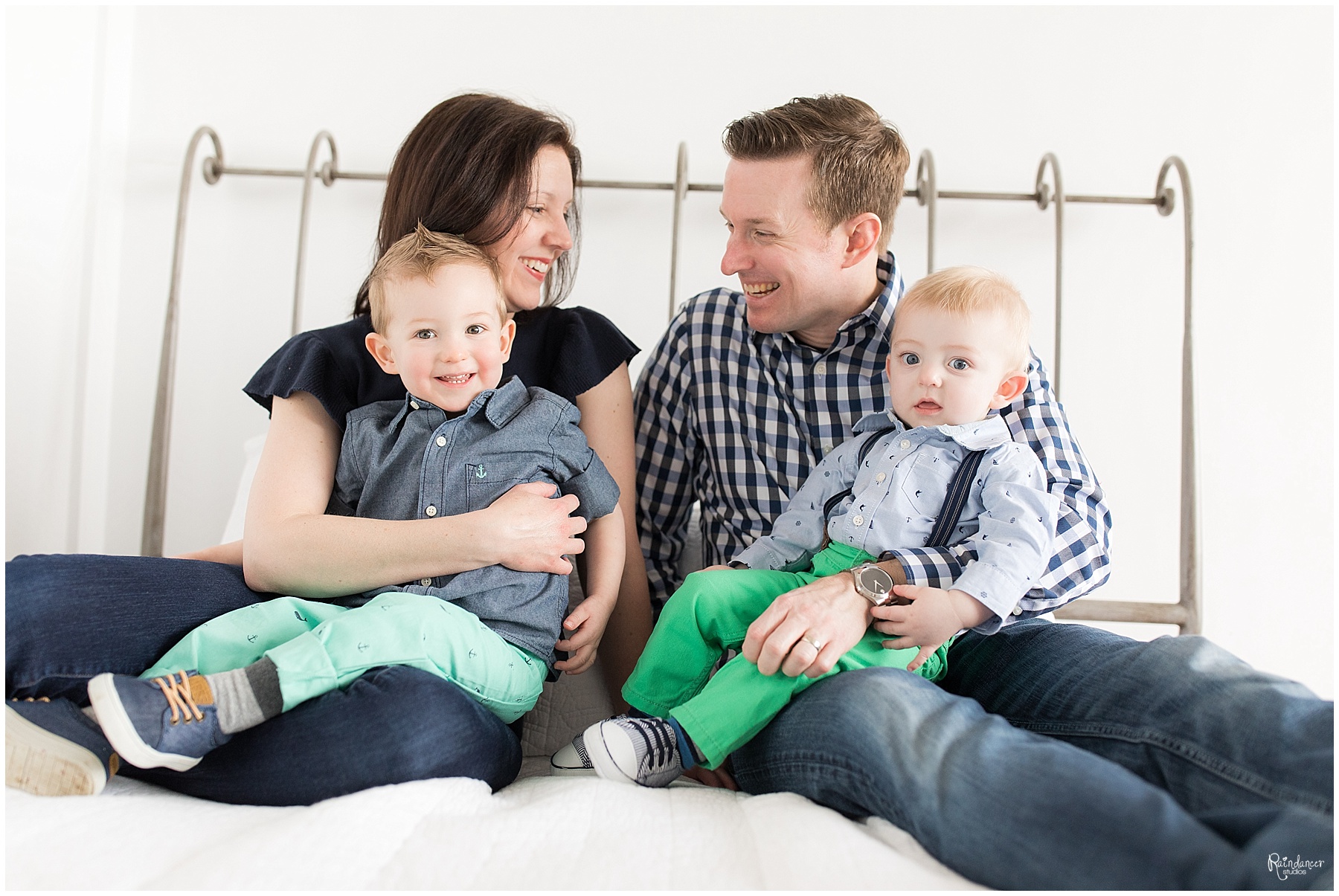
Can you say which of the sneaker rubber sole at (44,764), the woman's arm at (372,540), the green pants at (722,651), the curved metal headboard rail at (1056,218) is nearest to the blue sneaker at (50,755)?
the sneaker rubber sole at (44,764)

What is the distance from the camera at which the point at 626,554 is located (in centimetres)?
142

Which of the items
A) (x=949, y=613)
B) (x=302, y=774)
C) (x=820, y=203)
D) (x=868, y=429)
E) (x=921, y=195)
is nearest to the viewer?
(x=302, y=774)

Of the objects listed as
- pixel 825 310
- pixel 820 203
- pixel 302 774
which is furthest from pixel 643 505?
pixel 302 774

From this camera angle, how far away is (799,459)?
148cm

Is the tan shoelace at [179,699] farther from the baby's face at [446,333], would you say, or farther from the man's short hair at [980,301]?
the man's short hair at [980,301]

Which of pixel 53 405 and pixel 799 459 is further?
pixel 53 405

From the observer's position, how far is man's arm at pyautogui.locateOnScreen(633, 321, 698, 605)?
5.24 ft

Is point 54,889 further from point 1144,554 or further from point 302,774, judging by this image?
point 1144,554

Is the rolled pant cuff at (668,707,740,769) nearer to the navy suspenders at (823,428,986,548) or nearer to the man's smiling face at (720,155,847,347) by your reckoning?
the navy suspenders at (823,428,986,548)

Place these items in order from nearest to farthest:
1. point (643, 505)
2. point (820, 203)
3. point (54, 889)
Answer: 1. point (54, 889)
2. point (820, 203)
3. point (643, 505)

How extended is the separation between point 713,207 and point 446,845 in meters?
1.47

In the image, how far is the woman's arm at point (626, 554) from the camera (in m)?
1.43

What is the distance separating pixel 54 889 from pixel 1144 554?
1.89m

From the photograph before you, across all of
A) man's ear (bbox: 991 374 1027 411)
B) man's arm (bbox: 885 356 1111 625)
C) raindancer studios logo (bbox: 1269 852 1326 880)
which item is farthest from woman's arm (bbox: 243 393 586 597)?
raindancer studios logo (bbox: 1269 852 1326 880)
